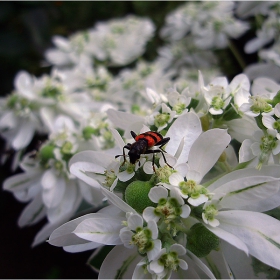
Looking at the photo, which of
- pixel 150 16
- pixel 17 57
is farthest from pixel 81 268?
pixel 150 16

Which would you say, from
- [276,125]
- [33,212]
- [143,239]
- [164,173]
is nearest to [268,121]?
[276,125]

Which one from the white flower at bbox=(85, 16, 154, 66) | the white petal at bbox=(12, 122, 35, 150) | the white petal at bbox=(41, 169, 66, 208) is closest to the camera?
the white petal at bbox=(41, 169, 66, 208)

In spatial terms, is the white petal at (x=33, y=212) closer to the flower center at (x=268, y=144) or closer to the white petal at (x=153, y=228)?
the white petal at (x=153, y=228)

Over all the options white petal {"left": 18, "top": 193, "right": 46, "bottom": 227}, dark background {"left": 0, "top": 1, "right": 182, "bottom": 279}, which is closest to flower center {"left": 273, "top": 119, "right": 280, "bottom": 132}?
white petal {"left": 18, "top": 193, "right": 46, "bottom": 227}

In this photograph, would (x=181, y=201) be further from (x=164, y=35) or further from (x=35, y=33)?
(x=35, y=33)

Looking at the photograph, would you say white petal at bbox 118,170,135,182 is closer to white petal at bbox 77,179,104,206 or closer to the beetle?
the beetle
